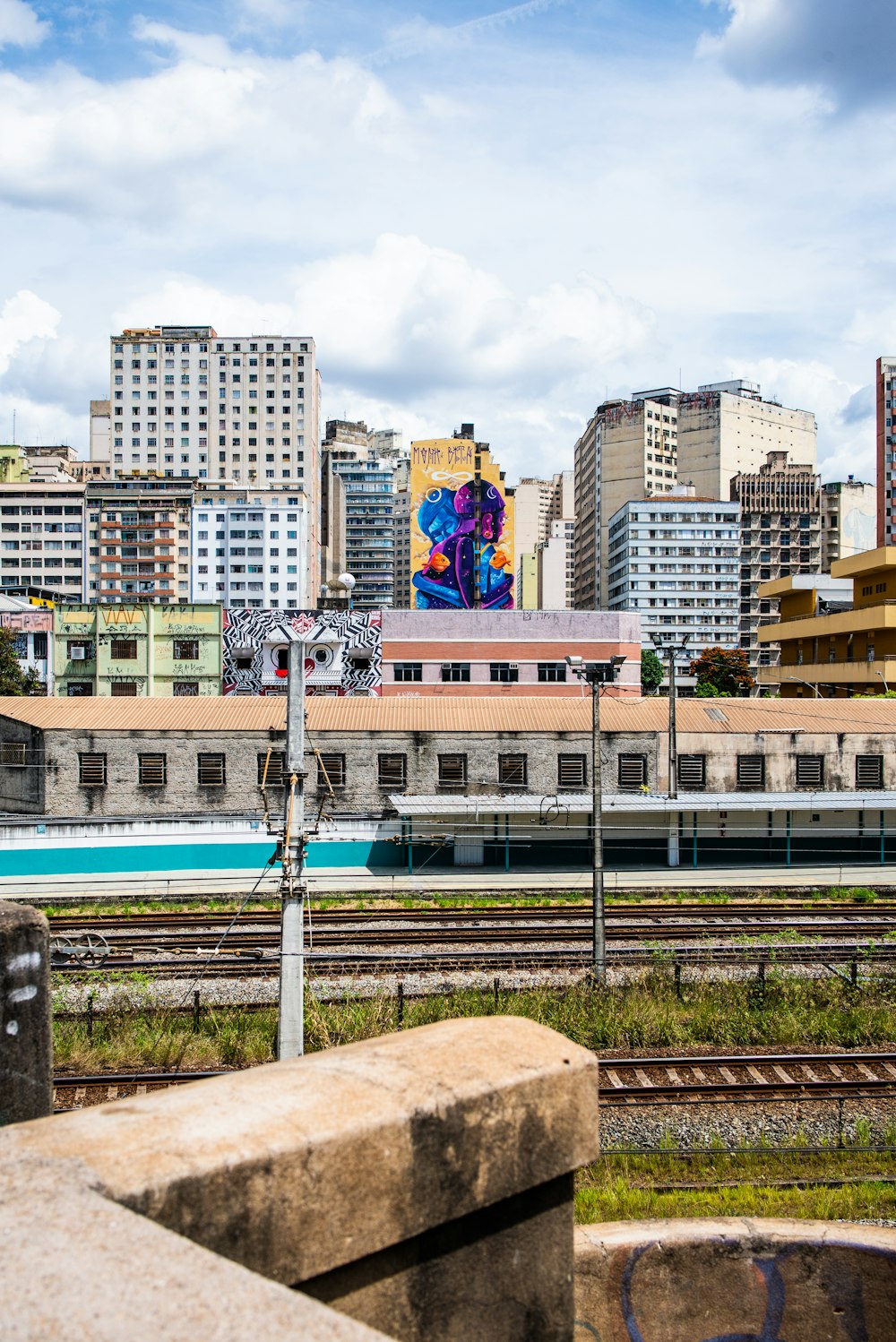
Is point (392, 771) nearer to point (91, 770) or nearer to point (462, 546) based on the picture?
point (91, 770)

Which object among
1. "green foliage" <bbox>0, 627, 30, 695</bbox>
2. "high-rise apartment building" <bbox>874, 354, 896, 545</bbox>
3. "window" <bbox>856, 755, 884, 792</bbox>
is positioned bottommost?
"window" <bbox>856, 755, 884, 792</bbox>

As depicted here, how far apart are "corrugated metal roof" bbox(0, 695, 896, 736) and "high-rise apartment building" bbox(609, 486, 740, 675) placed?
106 metres

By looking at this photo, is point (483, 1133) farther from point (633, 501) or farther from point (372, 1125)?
point (633, 501)

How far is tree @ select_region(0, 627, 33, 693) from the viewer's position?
2724 inches

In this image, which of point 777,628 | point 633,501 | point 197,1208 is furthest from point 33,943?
point 633,501

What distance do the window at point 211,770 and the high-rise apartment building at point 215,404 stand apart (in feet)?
448

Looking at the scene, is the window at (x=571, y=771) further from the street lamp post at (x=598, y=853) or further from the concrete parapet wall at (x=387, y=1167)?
the concrete parapet wall at (x=387, y=1167)

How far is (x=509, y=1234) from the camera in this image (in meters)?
3.69

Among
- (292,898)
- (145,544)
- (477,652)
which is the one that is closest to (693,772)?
(477,652)

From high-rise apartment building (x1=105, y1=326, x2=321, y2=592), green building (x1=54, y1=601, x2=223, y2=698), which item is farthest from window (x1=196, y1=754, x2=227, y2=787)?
high-rise apartment building (x1=105, y1=326, x2=321, y2=592)

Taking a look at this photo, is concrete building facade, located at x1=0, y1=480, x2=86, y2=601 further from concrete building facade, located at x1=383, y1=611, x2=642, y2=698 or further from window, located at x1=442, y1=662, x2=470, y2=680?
window, located at x1=442, y1=662, x2=470, y2=680

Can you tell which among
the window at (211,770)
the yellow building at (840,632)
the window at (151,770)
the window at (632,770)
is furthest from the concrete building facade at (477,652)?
the window at (151,770)

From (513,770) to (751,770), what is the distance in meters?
10.0

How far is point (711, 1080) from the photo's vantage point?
1745cm
